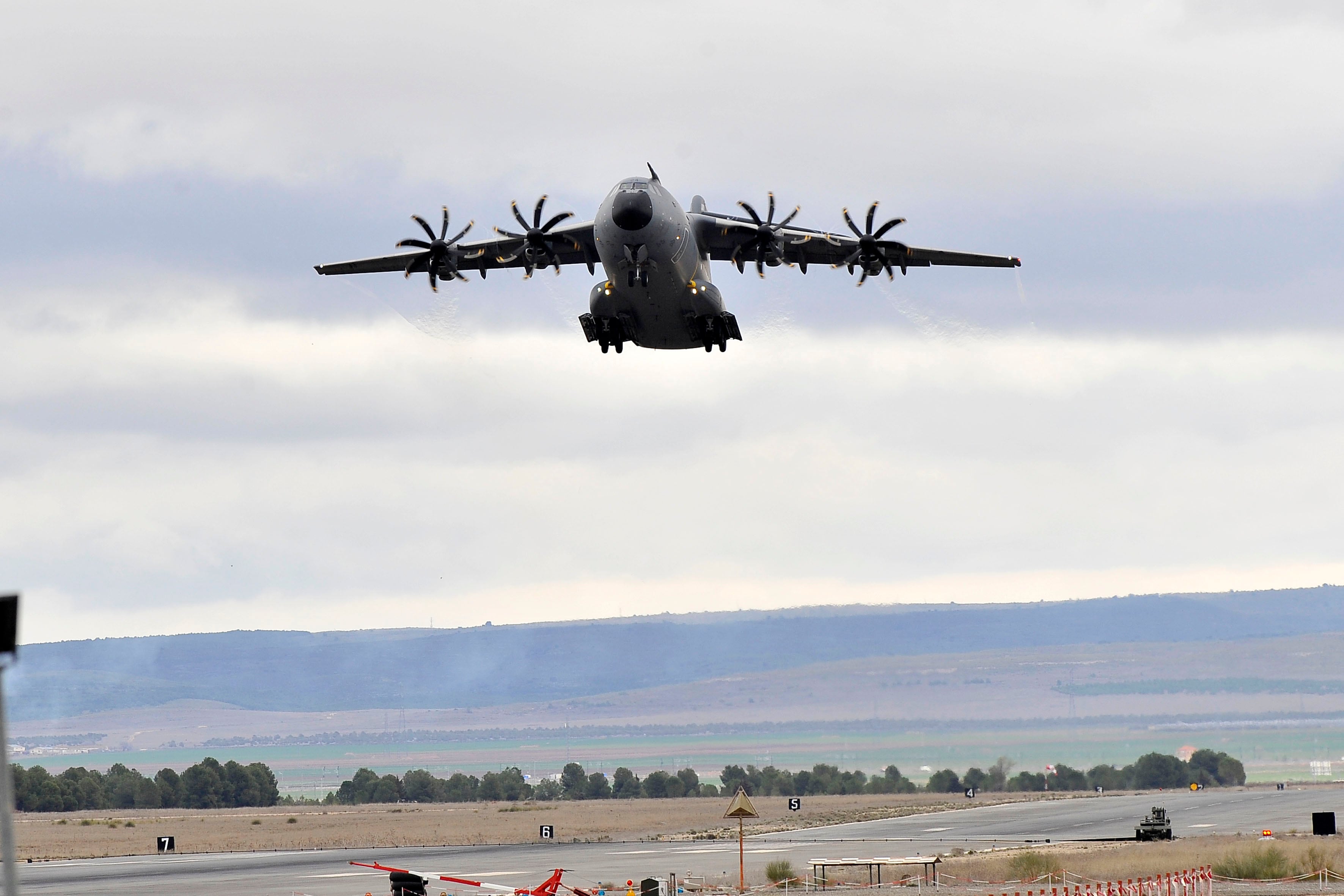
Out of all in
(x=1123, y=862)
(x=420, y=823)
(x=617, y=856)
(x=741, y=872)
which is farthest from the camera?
(x=420, y=823)

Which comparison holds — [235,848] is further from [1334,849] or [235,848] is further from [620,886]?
[1334,849]

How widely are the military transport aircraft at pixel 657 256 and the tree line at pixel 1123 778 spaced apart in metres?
90.7

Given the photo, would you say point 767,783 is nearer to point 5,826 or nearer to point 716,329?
point 716,329

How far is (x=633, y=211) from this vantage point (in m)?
43.2

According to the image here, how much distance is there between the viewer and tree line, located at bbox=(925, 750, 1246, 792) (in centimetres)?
13175

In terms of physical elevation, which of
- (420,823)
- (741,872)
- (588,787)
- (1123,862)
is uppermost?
(741,872)

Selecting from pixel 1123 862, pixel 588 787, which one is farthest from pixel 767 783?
pixel 1123 862

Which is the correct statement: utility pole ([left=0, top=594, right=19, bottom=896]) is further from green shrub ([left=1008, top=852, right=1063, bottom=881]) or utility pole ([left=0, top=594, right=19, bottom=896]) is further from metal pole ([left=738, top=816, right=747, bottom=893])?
green shrub ([left=1008, top=852, right=1063, bottom=881])

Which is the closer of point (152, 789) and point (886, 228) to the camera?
point (886, 228)

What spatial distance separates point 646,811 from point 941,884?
60311 mm

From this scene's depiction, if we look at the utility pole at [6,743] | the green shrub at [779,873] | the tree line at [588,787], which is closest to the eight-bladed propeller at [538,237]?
the green shrub at [779,873]

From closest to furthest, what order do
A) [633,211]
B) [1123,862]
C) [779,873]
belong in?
[633,211] < [779,873] < [1123,862]

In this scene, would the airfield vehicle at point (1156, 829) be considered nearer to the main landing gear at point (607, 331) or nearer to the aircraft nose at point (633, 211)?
the main landing gear at point (607, 331)

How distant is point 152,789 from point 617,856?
76.0 m
